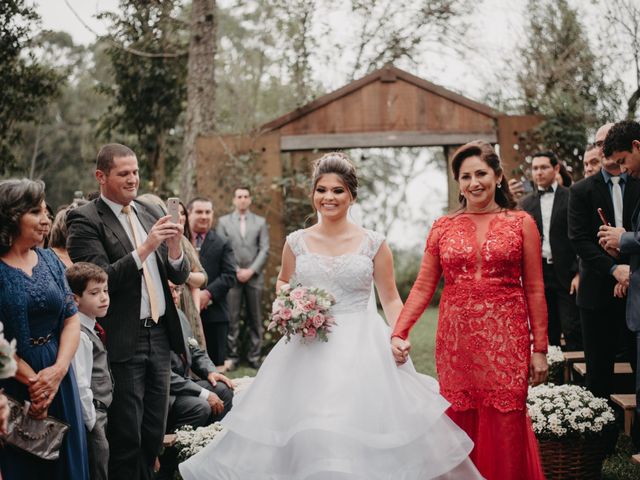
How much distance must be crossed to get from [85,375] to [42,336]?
490mm

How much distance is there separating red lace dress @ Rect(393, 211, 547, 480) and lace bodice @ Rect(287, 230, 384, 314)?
0.31 metres

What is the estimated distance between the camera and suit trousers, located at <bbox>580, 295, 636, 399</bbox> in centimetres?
575

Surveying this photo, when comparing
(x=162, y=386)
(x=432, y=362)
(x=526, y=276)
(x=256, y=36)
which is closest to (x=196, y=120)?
(x=432, y=362)

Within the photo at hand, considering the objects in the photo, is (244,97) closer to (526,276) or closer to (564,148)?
(564,148)

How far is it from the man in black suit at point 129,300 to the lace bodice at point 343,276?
0.79 meters

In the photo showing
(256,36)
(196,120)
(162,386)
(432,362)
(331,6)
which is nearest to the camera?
(162,386)

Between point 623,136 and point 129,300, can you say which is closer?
point 129,300

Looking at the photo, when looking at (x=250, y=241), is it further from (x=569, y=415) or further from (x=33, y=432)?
(x=33, y=432)

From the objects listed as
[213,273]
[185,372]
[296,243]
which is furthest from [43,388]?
[213,273]

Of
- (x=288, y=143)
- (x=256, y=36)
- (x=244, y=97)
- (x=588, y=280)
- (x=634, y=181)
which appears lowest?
(x=588, y=280)

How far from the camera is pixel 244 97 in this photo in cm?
2402

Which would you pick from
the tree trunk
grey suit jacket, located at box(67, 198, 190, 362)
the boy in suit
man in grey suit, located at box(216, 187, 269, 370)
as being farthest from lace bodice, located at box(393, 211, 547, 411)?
the tree trunk

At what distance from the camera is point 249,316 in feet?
33.7

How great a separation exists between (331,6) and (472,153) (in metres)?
A: 13.5
